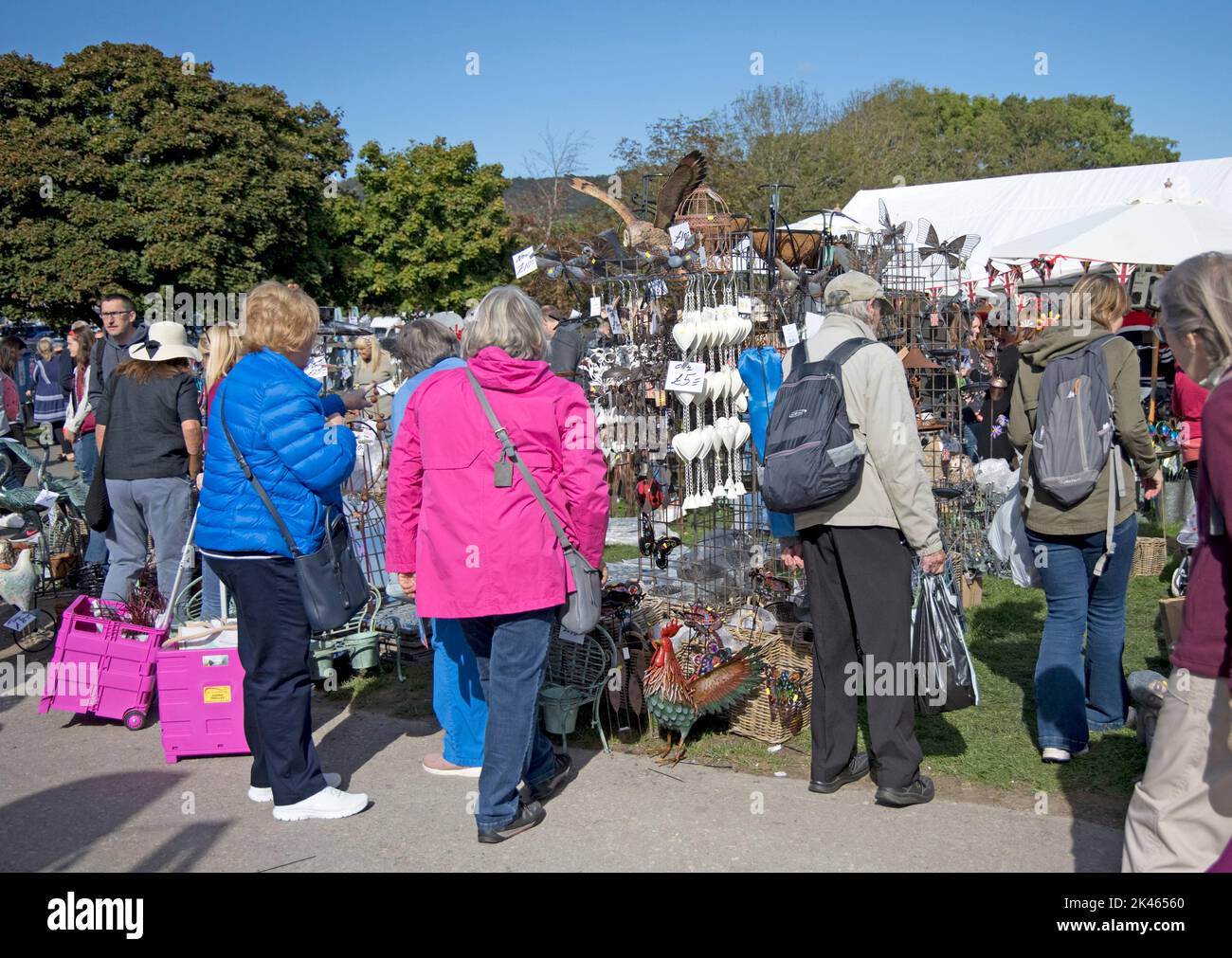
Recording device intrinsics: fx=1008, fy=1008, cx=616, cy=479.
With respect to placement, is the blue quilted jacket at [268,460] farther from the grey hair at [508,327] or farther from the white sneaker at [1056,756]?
the white sneaker at [1056,756]

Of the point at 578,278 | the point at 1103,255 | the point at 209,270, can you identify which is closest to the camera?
the point at 578,278

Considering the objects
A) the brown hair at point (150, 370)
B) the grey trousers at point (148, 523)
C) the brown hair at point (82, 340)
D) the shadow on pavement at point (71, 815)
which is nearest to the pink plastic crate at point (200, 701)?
the shadow on pavement at point (71, 815)

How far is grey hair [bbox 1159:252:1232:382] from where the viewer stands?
2.14m

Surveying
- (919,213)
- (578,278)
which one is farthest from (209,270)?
(578,278)

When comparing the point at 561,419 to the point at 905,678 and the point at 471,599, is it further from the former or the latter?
the point at 905,678

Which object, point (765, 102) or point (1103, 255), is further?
point (765, 102)

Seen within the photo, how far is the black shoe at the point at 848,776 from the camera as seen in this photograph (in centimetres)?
396

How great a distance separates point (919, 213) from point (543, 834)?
16.2 metres

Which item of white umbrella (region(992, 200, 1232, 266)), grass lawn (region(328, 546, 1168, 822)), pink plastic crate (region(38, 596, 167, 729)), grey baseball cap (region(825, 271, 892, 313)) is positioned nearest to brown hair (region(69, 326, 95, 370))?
pink plastic crate (region(38, 596, 167, 729))

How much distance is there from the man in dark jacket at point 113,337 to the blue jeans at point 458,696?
292cm

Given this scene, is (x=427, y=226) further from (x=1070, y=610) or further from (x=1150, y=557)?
(x=1070, y=610)

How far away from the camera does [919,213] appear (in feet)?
58.1

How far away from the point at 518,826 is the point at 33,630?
13.8 ft

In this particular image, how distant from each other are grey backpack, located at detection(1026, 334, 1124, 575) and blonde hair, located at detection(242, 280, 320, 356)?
293 cm
